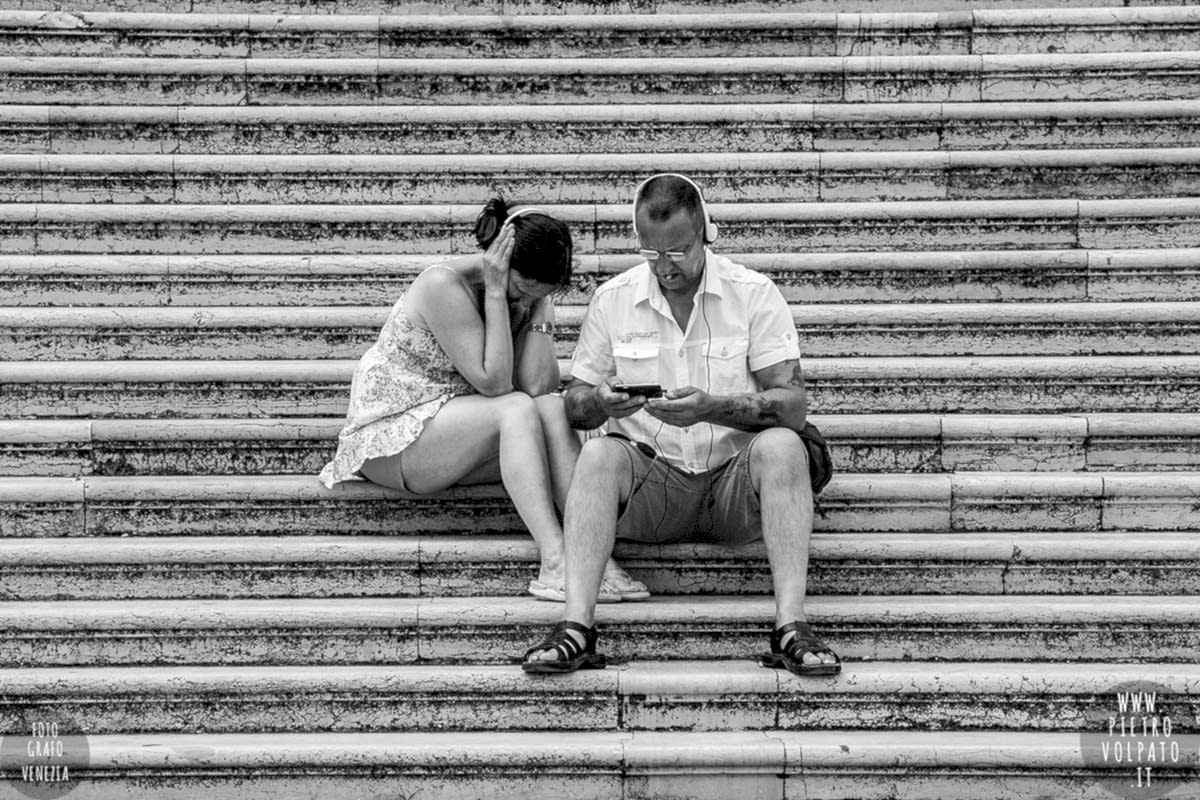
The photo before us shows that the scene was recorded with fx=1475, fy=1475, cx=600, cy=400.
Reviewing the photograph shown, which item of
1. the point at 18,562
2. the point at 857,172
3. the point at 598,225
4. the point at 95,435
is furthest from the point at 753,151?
the point at 18,562

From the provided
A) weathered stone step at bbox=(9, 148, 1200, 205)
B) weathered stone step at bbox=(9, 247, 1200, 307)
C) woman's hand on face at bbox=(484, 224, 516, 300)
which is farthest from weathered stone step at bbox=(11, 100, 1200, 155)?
woman's hand on face at bbox=(484, 224, 516, 300)

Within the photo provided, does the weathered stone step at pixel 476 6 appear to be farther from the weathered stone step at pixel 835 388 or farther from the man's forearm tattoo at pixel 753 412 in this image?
the man's forearm tattoo at pixel 753 412

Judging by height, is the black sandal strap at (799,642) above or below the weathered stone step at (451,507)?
below

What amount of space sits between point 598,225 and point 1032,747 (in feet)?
9.21

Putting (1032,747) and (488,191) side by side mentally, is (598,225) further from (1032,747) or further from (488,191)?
(1032,747)

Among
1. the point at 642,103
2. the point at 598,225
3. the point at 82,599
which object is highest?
the point at 642,103

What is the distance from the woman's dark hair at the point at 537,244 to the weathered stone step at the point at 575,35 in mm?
2491

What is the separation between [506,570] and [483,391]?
571 mm

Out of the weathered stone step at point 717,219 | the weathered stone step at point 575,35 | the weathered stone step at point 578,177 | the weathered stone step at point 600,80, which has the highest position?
the weathered stone step at point 575,35

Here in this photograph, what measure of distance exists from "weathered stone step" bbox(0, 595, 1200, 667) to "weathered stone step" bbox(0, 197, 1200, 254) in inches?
77.4

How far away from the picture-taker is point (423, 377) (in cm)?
480

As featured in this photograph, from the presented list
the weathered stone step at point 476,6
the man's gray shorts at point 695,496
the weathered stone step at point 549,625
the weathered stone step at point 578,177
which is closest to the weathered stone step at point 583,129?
the weathered stone step at point 578,177

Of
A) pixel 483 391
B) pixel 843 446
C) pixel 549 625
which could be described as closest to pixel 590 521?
pixel 549 625

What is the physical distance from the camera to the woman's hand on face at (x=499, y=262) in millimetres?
4656
